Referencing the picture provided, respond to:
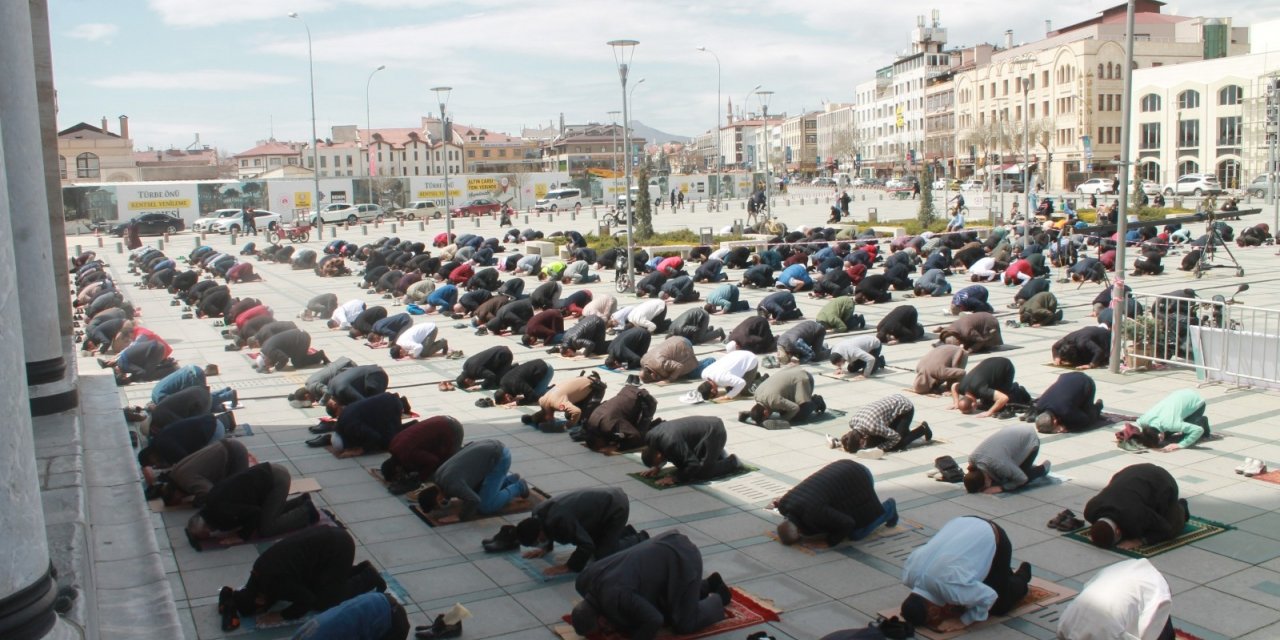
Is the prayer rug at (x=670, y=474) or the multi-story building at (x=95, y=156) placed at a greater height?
the multi-story building at (x=95, y=156)

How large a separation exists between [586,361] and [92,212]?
47.2 m

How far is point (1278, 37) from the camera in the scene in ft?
215

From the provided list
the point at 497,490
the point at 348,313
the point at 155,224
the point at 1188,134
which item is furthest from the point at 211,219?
the point at 1188,134

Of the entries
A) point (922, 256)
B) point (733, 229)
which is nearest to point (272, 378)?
point (922, 256)

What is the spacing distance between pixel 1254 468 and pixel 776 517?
4428 millimetres

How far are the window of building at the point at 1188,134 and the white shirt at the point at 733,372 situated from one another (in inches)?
2468

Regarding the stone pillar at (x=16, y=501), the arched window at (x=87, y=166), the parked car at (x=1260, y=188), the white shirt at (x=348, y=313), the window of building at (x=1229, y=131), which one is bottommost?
the white shirt at (x=348, y=313)

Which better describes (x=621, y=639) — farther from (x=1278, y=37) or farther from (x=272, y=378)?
(x=1278, y=37)

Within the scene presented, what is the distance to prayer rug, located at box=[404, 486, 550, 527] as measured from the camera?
9328mm

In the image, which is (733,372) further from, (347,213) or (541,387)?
(347,213)

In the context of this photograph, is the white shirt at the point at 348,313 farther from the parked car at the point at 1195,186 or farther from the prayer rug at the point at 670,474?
the parked car at the point at 1195,186

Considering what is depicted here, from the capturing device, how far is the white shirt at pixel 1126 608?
19.8 ft

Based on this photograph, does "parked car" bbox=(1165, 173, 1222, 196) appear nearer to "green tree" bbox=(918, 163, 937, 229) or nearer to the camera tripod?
"green tree" bbox=(918, 163, 937, 229)

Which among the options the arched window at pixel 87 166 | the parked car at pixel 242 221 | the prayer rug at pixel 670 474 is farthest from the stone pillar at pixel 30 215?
the arched window at pixel 87 166
